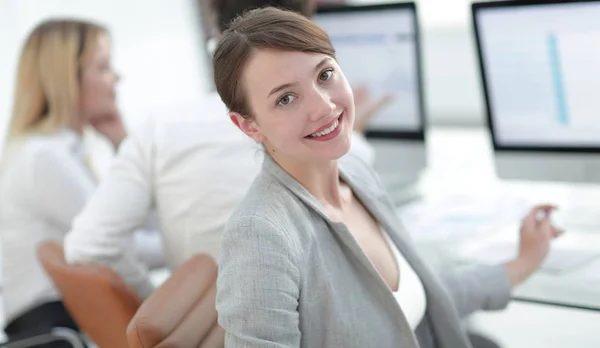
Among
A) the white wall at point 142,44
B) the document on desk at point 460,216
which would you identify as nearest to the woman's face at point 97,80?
the document on desk at point 460,216

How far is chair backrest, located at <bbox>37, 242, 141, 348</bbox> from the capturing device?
1.69m

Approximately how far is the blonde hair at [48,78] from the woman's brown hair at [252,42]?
1242mm

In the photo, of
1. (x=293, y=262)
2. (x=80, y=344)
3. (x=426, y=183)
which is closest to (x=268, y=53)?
(x=293, y=262)

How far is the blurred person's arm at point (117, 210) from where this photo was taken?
1.91 meters

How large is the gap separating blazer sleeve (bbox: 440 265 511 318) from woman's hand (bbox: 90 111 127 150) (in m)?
1.44

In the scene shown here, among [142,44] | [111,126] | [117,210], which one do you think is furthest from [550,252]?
[142,44]

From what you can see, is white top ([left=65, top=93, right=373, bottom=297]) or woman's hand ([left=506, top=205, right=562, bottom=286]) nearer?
woman's hand ([left=506, top=205, right=562, bottom=286])

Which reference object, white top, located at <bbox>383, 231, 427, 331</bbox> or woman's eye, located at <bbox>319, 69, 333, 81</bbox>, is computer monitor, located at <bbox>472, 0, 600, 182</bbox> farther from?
woman's eye, located at <bbox>319, 69, 333, 81</bbox>

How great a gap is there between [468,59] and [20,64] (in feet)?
6.44

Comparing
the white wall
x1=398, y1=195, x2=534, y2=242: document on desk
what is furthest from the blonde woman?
the white wall

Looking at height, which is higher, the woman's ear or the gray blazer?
the woman's ear

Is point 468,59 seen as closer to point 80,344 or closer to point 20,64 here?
point 20,64

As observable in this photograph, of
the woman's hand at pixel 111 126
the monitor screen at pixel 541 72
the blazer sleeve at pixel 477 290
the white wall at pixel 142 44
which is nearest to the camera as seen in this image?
the blazer sleeve at pixel 477 290

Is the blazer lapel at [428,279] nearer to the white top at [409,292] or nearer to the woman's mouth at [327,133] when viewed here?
the white top at [409,292]
